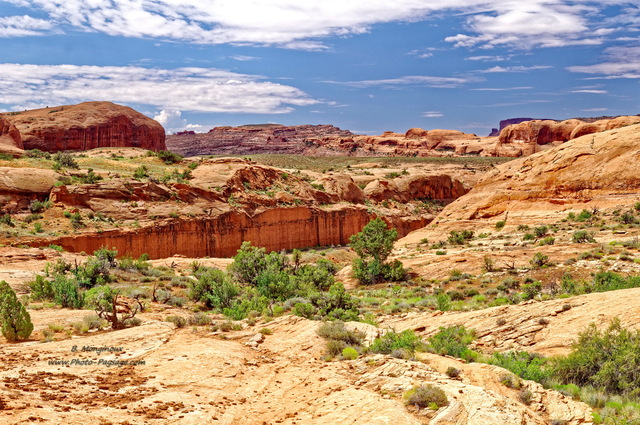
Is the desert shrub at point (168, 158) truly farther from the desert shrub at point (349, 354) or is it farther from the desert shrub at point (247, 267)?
the desert shrub at point (349, 354)

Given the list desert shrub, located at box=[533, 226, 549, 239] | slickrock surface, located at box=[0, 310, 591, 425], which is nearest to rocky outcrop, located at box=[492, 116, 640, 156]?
desert shrub, located at box=[533, 226, 549, 239]

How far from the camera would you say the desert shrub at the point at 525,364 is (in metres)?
9.31

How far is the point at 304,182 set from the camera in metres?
48.8

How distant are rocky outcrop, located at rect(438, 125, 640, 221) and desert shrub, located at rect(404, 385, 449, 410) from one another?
27936mm

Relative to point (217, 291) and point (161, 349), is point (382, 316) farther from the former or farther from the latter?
point (161, 349)

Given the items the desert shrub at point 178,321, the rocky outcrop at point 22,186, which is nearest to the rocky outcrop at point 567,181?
the desert shrub at point 178,321

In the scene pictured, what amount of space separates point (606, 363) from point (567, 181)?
1092 inches

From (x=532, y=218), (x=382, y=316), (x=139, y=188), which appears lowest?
(x=382, y=316)

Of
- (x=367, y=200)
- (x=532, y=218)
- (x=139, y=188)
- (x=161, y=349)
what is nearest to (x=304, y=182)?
(x=367, y=200)

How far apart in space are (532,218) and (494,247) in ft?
22.3

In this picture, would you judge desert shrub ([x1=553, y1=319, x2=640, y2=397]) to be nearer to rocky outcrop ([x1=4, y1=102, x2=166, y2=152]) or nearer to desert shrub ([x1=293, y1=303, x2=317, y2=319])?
desert shrub ([x1=293, y1=303, x2=317, y2=319])

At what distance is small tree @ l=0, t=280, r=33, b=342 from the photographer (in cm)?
1134

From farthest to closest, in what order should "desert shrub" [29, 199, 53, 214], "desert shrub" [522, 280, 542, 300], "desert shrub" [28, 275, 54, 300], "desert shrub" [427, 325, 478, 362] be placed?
"desert shrub" [29, 199, 53, 214] → "desert shrub" [522, 280, 542, 300] → "desert shrub" [28, 275, 54, 300] → "desert shrub" [427, 325, 478, 362]

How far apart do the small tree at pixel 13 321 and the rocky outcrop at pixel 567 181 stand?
98.2 ft
